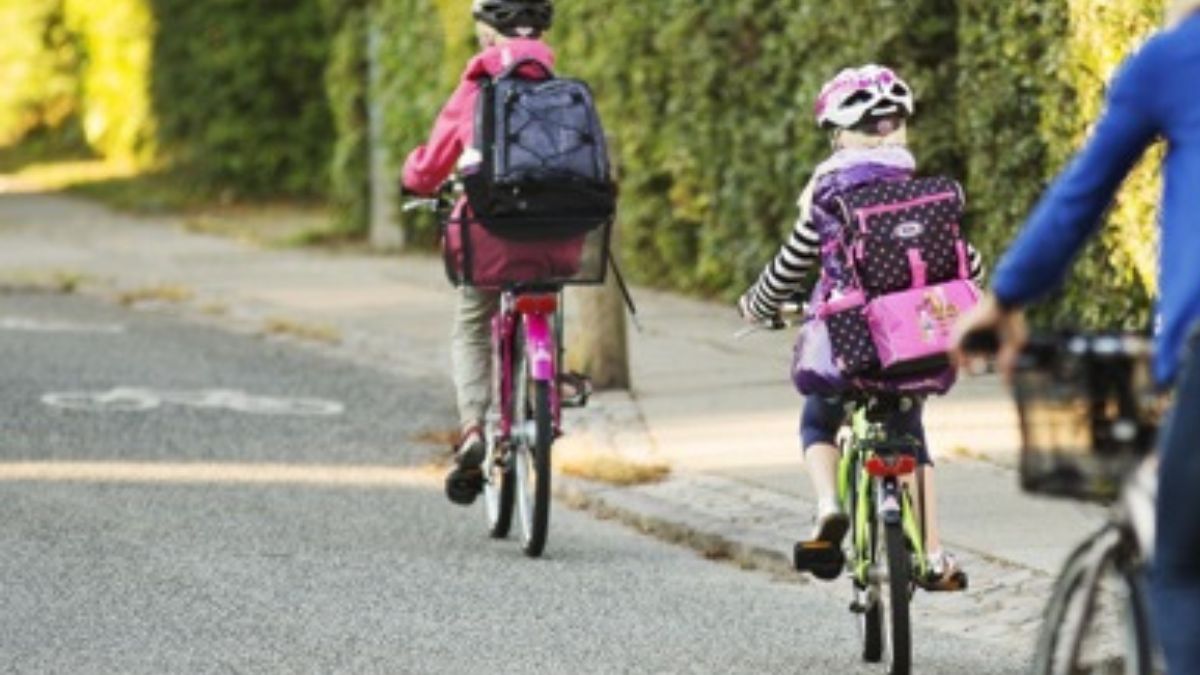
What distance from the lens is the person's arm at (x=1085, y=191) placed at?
501 centimetres

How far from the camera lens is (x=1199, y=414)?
480 cm

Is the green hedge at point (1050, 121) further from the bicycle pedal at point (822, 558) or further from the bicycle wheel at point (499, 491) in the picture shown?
the bicycle pedal at point (822, 558)

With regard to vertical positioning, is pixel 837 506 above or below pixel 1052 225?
below

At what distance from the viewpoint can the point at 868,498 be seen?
7930 millimetres

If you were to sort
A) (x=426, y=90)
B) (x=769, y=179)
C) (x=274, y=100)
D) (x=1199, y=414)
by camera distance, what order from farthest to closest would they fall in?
(x=274, y=100) < (x=426, y=90) < (x=769, y=179) < (x=1199, y=414)

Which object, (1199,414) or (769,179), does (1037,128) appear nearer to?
(769,179)

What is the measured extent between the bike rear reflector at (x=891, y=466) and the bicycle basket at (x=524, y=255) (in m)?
2.31

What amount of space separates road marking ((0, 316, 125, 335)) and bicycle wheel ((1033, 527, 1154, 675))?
39.0 ft

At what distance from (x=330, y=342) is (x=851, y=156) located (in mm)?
8668

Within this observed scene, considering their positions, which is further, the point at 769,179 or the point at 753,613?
the point at 769,179

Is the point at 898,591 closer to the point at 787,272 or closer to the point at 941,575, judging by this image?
the point at 941,575

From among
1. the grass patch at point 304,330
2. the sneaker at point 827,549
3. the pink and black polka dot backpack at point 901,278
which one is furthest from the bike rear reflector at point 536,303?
the grass patch at point 304,330

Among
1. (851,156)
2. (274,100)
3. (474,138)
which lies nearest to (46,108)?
(274,100)

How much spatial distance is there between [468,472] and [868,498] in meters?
2.68
